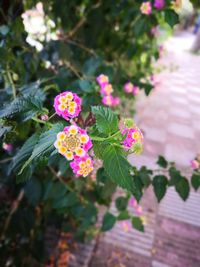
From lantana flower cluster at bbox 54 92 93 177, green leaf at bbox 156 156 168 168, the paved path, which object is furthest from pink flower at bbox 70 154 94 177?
the paved path

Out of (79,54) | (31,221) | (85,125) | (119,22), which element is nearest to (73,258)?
(31,221)

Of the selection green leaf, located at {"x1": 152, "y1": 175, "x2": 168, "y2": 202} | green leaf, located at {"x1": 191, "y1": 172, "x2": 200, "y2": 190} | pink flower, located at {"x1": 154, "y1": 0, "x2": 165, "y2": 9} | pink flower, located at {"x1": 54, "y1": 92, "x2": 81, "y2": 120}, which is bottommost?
pink flower, located at {"x1": 54, "y1": 92, "x2": 81, "y2": 120}

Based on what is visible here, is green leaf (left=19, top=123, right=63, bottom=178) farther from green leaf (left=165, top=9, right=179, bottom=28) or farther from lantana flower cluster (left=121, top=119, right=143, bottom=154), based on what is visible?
green leaf (left=165, top=9, right=179, bottom=28)

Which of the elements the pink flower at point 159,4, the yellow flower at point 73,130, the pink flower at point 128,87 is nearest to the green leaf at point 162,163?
the pink flower at point 128,87

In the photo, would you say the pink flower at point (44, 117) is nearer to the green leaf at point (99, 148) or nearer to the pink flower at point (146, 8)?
the green leaf at point (99, 148)

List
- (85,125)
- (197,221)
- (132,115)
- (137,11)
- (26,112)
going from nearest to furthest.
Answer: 1. (26,112)
2. (85,125)
3. (137,11)
4. (197,221)
5. (132,115)

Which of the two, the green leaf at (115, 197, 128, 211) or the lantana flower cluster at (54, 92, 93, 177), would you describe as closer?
the lantana flower cluster at (54, 92, 93, 177)

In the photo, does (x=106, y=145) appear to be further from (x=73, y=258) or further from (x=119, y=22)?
(x=119, y=22)

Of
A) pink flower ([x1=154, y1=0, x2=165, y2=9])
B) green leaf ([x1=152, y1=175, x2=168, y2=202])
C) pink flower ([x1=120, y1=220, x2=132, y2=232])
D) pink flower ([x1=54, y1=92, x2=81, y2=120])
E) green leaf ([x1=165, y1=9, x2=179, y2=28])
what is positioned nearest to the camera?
pink flower ([x1=54, y1=92, x2=81, y2=120])
